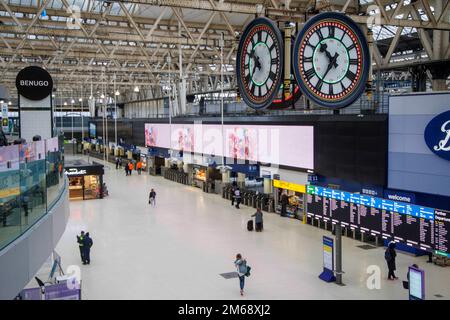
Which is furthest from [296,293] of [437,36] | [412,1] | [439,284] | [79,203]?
[79,203]

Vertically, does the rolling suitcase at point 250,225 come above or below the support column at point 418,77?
below

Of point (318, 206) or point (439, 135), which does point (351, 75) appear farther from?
point (318, 206)

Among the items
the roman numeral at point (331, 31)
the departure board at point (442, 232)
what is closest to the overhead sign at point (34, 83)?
the roman numeral at point (331, 31)

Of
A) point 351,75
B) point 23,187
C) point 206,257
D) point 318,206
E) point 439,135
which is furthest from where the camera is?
point 206,257

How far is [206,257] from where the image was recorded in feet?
51.7

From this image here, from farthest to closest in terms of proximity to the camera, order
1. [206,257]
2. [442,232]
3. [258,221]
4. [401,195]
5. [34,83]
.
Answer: [258,221], [34,83], [206,257], [401,195], [442,232]

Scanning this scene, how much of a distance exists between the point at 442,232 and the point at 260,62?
15.7 feet

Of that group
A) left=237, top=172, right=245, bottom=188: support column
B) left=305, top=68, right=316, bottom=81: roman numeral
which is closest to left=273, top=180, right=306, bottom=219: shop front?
left=237, top=172, right=245, bottom=188: support column

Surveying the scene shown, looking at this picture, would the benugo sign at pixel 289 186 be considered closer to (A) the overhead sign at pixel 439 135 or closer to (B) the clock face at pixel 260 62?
(A) the overhead sign at pixel 439 135

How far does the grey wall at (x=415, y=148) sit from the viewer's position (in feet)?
41.8

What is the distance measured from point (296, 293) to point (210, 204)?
46.1ft

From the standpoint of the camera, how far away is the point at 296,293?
12.5 meters

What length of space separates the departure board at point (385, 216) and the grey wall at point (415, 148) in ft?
7.79

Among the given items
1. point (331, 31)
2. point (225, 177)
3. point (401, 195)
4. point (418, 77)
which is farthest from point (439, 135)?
point (225, 177)
